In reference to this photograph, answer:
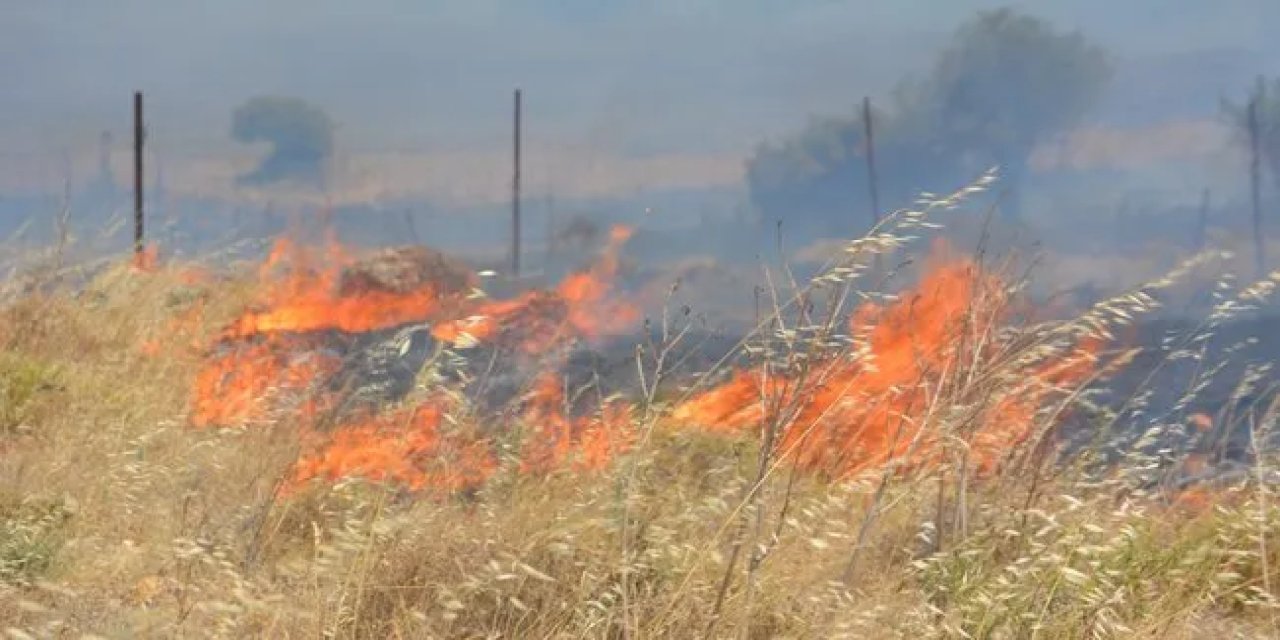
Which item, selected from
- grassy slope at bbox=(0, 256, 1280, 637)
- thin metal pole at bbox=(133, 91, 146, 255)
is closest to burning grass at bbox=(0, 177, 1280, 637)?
grassy slope at bbox=(0, 256, 1280, 637)

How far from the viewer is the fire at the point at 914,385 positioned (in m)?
3.39

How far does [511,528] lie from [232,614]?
3.13 feet

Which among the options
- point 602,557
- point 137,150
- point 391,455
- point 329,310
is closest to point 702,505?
point 602,557

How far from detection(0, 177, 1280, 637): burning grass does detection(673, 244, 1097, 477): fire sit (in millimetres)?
27

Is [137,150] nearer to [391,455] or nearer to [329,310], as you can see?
[329,310]

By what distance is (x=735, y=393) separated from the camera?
6508 millimetres

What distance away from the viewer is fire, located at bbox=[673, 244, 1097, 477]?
3389 millimetres

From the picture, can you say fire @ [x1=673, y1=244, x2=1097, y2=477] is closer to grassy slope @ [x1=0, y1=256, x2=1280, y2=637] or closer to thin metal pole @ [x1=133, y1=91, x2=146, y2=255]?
grassy slope @ [x1=0, y1=256, x2=1280, y2=637]

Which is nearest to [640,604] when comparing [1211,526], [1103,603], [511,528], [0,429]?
[511,528]

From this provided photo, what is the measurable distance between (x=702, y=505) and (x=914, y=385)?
83 cm

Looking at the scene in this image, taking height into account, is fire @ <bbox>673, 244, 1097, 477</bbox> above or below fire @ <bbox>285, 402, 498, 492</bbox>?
above

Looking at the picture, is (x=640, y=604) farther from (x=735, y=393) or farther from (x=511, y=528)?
(x=735, y=393)

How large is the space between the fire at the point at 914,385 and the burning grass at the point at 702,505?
0.03 metres

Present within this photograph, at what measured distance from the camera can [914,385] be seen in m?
3.78
